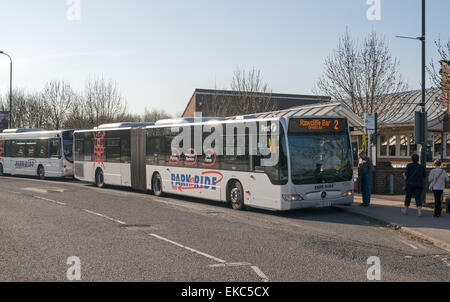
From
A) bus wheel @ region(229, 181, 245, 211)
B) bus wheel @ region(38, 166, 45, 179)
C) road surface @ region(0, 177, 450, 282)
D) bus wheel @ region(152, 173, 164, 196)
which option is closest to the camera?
road surface @ region(0, 177, 450, 282)

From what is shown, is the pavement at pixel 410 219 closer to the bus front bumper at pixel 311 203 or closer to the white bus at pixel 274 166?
the bus front bumper at pixel 311 203

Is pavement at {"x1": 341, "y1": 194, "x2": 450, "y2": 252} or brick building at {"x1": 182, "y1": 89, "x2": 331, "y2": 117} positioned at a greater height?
brick building at {"x1": 182, "y1": 89, "x2": 331, "y2": 117}

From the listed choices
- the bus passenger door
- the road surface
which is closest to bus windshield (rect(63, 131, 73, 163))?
the bus passenger door

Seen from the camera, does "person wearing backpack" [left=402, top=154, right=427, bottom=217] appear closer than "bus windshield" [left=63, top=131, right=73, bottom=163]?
Yes

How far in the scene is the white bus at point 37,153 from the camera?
27.5 m

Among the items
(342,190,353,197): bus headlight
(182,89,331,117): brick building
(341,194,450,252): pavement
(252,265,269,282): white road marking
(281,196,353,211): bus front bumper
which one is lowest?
(341,194,450,252): pavement

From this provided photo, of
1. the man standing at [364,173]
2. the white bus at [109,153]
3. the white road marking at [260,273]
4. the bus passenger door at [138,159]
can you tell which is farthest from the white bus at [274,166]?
the white road marking at [260,273]

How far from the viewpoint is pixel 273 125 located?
42.1ft

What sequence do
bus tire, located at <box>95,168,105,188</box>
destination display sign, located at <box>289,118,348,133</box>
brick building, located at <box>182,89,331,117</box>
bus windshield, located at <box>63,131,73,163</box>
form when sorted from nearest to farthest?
1. destination display sign, located at <box>289,118,348,133</box>
2. bus tire, located at <box>95,168,105,188</box>
3. bus windshield, located at <box>63,131,73,163</box>
4. brick building, located at <box>182,89,331,117</box>

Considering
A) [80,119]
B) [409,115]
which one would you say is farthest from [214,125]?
[80,119]

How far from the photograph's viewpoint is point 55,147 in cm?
2781

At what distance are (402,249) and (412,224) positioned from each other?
2.75 meters

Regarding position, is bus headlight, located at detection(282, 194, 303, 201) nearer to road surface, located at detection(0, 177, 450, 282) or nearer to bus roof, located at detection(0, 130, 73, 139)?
road surface, located at detection(0, 177, 450, 282)

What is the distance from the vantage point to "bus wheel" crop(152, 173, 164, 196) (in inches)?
723
